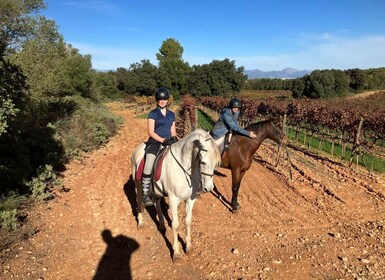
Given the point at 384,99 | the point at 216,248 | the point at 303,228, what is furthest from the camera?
the point at 384,99

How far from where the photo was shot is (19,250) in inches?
198

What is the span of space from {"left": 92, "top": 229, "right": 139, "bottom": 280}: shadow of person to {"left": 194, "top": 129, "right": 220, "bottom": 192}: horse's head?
2102 millimetres

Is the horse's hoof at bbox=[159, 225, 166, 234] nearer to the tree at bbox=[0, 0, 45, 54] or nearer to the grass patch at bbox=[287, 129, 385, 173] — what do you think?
the grass patch at bbox=[287, 129, 385, 173]

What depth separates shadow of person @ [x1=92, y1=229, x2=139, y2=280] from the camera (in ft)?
15.8

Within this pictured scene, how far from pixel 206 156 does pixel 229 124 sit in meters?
3.14

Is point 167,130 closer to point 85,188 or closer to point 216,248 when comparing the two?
point 216,248

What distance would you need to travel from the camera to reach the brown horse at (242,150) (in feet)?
24.2

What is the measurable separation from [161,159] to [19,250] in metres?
2.95

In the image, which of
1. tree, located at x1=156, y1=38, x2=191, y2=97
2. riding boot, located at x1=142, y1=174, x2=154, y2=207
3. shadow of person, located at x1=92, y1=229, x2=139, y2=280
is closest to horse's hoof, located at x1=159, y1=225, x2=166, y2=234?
shadow of person, located at x1=92, y1=229, x2=139, y2=280

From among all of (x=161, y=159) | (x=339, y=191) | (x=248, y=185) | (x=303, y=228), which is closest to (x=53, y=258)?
(x=161, y=159)

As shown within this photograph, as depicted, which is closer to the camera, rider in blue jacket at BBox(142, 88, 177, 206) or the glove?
the glove

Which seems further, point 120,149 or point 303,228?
point 120,149

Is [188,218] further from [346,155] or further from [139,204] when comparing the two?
[346,155]

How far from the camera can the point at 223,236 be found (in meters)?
5.99
